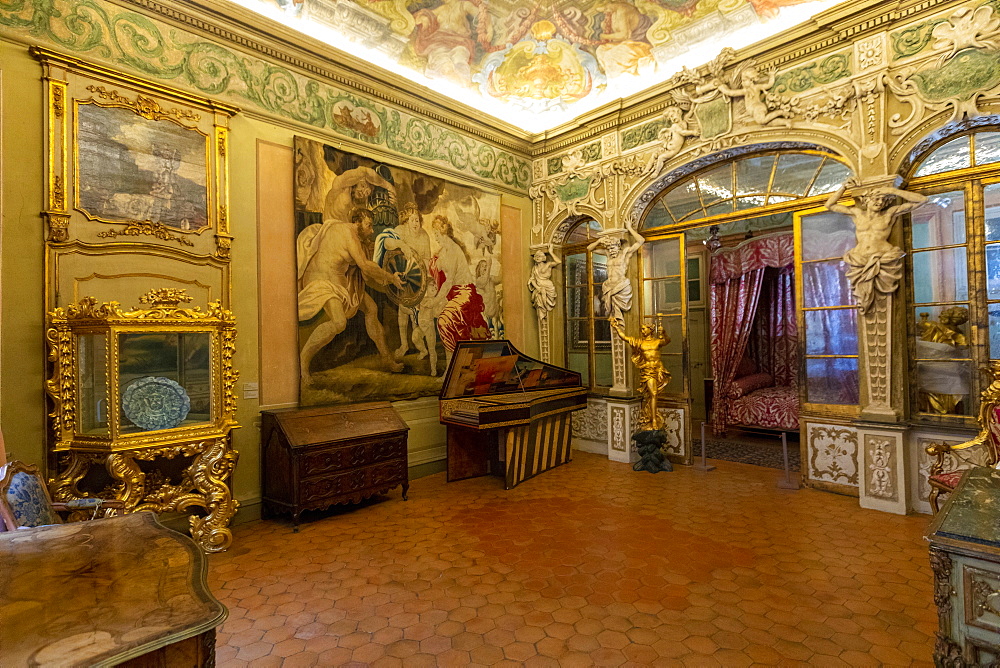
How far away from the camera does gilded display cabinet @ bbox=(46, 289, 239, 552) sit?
383 cm

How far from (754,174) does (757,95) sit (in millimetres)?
917

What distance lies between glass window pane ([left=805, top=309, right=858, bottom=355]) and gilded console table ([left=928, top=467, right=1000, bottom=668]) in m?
4.10

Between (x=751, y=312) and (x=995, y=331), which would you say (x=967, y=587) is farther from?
(x=751, y=312)

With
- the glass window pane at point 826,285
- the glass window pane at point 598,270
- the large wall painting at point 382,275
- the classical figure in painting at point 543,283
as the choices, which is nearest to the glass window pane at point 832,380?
the glass window pane at point 826,285

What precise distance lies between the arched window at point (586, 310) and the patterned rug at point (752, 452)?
2.00 m

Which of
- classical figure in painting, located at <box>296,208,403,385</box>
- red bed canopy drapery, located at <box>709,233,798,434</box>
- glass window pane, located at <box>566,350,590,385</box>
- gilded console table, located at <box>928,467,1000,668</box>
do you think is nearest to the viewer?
gilded console table, located at <box>928,467,1000,668</box>

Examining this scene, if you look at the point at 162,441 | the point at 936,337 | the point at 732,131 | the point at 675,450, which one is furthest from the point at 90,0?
the point at 936,337

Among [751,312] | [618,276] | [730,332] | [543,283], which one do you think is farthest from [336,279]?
[751,312]

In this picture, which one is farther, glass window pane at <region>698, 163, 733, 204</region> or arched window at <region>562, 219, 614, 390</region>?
arched window at <region>562, 219, 614, 390</region>

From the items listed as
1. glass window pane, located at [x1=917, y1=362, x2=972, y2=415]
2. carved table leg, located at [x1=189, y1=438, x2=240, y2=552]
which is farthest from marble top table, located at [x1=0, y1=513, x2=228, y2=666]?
glass window pane, located at [x1=917, y1=362, x2=972, y2=415]

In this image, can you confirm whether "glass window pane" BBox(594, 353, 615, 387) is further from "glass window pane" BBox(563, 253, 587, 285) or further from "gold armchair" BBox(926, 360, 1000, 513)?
"gold armchair" BBox(926, 360, 1000, 513)

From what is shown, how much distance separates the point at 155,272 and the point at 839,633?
574cm

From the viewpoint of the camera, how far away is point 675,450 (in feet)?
23.2

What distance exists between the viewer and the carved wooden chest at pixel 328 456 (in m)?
4.71
